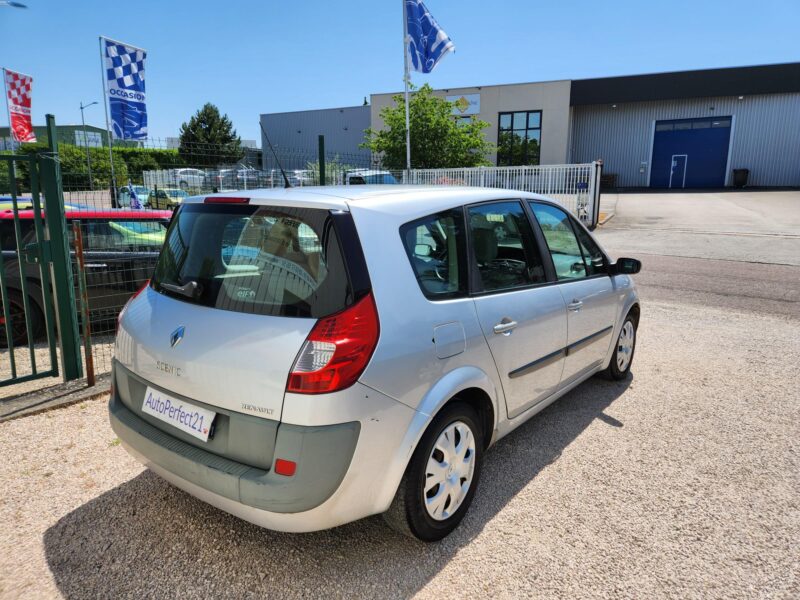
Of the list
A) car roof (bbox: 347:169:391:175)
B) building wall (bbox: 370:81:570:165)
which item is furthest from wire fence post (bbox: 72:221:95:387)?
building wall (bbox: 370:81:570:165)

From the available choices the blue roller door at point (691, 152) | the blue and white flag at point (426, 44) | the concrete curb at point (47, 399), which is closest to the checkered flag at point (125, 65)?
the blue and white flag at point (426, 44)

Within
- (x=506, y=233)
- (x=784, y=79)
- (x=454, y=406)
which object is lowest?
(x=454, y=406)

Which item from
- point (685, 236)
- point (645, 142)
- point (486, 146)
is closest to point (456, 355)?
point (685, 236)

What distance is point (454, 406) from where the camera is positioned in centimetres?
248

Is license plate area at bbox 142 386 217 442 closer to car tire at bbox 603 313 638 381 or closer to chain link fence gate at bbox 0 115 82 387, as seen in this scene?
chain link fence gate at bbox 0 115 82 387

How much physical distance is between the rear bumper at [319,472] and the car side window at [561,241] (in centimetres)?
169

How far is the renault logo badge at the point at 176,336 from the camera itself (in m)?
2.29

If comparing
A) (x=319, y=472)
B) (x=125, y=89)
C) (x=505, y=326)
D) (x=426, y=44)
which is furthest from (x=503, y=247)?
(x=426, y=44)

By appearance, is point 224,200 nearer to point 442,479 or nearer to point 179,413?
point 179,413

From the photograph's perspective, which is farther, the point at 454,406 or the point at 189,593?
the point at 454,406

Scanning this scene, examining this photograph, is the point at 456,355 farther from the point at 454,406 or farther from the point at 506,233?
the point at 506,233

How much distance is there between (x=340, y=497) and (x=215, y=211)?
1417 millimetres

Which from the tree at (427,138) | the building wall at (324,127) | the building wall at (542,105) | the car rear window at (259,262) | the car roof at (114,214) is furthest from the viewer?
the building wall at (324,127)

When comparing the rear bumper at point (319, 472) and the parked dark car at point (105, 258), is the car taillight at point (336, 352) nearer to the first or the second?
the rear bumper at point (319, 472)
